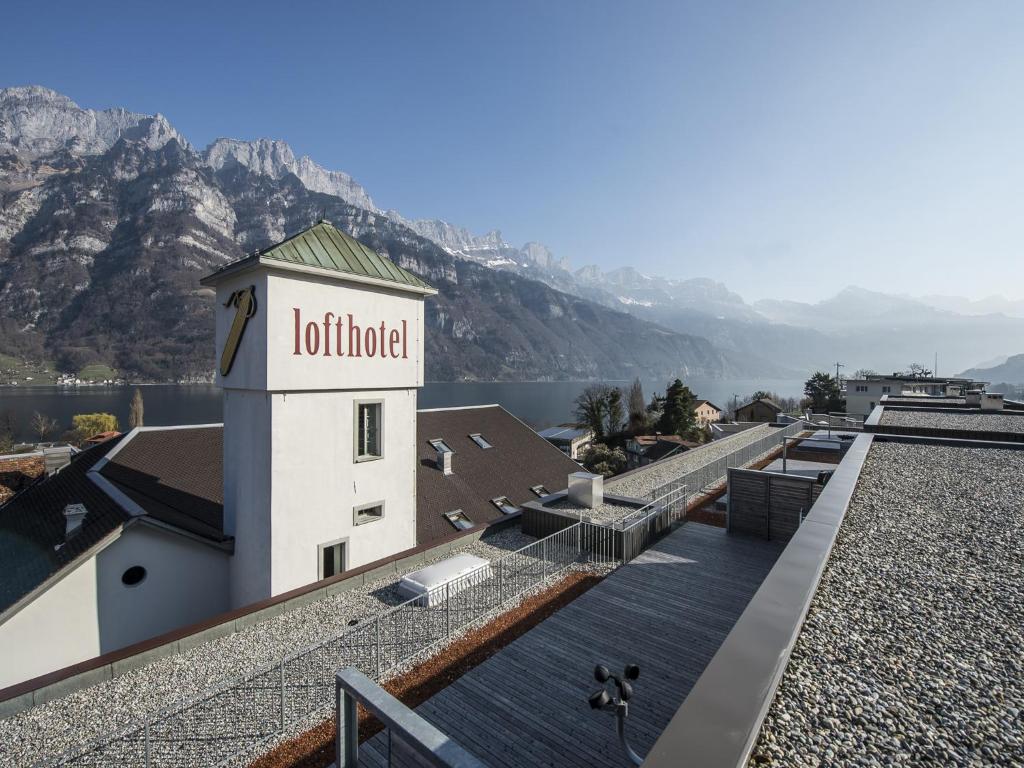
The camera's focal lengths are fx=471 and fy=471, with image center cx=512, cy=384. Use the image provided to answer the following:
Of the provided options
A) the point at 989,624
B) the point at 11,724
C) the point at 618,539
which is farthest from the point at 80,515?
the point at 989,624

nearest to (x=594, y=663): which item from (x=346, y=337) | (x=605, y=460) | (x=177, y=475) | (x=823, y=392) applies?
(x=346, y=337)

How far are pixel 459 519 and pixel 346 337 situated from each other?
10760 mm

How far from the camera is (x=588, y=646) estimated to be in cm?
809

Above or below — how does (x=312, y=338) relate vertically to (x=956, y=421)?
above

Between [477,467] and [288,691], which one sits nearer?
[288,691]

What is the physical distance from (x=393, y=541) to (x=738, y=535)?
9.72m

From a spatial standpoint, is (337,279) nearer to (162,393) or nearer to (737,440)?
(737,440)

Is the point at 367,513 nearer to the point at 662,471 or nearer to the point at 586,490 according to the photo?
the point at 586,490

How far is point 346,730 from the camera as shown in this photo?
4375 millimetres

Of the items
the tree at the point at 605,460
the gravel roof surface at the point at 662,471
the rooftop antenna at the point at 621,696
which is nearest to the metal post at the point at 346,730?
the rooftop antenna at the point at 621,696

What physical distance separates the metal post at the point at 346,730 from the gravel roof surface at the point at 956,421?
20.2 metres

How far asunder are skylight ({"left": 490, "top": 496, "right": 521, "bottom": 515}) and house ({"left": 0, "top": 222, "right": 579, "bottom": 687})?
27.4 feet

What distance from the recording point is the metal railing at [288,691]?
19.5 feet

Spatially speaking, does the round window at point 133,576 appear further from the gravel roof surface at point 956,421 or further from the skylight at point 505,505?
the gravel roof surface at point 956,421
